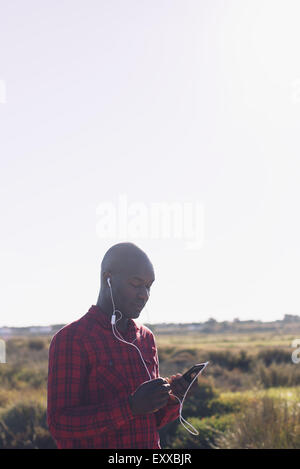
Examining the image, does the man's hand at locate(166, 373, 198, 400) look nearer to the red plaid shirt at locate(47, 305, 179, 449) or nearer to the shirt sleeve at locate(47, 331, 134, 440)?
the red plaid shirt at locate(47, 305, 179, 449)

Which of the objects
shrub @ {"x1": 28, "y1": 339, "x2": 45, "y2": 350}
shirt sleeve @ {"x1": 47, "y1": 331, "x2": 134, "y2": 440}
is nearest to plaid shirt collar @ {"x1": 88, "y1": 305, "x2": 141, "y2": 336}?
shirt sleeve @ {"x1": 47, "y1": 331, "x2": 134, "y2": 440}

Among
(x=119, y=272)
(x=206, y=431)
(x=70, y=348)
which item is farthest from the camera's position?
(x=206, y=431)

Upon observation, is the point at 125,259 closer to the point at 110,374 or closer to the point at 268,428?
the point at 110,374

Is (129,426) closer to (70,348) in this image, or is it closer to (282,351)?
(70,348)

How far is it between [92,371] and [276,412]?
5960mm

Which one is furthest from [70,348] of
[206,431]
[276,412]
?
[206,431]

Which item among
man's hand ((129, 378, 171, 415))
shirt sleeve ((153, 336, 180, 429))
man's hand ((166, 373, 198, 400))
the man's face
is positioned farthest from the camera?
shirt sleeve ((153, 336, 180, 429))

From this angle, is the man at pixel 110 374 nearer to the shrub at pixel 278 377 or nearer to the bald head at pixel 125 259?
the bald head at pixel 125 259

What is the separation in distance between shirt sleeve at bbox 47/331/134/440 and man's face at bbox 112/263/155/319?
0.99 feet

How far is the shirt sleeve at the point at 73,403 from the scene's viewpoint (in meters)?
2.71

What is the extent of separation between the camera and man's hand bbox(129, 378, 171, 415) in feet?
8.71

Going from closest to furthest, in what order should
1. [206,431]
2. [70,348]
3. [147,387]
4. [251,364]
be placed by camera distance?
1. [147,387]
2. [70,348]
3. [206,431]
4. [251,364]

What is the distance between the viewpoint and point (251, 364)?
22.4 meters

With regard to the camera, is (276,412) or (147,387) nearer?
(147,387)
